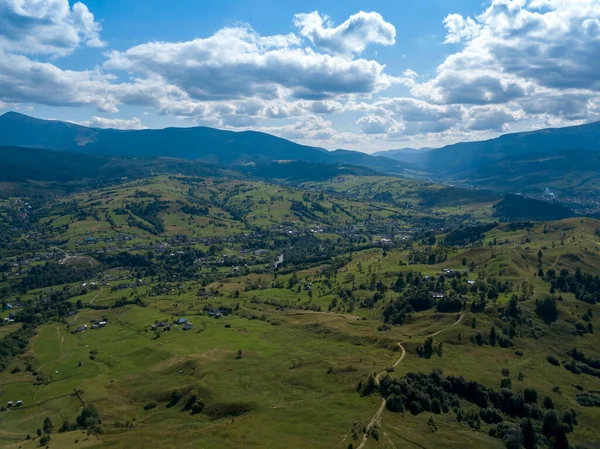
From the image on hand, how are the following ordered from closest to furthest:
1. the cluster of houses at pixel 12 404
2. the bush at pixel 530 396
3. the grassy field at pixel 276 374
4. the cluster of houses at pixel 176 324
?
the grassy field at pixel 276 374
the bush at pixel 530 396
the cluster of houses at pixel 12 404
the cluster of houses at pixel 176 324

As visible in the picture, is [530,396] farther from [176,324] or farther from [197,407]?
[176,324]

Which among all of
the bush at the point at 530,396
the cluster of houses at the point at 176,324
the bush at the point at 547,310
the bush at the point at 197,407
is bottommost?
the cluster of houses at the point at 176,324

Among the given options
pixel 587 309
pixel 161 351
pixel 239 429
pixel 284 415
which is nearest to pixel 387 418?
pixel 284 415

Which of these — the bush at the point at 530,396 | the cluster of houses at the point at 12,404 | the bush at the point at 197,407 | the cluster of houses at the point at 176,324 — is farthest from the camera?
the cluster of houses at the point at 176,324

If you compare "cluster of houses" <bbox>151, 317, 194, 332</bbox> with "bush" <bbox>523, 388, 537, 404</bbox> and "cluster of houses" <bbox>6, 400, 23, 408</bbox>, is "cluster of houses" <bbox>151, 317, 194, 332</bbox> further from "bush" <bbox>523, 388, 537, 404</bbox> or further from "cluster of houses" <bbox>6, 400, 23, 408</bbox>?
"bush" <bbox>523, 388, 537, 404</bbox>

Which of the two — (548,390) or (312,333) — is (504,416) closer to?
(548,390)

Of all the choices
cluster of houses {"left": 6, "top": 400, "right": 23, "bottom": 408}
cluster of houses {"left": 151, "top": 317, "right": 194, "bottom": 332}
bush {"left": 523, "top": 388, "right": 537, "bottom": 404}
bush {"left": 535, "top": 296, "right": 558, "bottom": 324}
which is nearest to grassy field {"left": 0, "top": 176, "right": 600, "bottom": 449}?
cluster of houses {"left": 6, "top": 400, "right": 23, "bottom": 408}

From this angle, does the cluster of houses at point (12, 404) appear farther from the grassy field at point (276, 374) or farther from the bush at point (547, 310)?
the bush at point (547, 310)

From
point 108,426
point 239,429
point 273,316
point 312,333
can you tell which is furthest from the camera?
point 273,316

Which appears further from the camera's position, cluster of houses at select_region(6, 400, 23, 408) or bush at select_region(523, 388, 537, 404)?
cluster of houses at select_region(6, 400, 23, 408)

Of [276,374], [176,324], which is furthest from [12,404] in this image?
[276,374]

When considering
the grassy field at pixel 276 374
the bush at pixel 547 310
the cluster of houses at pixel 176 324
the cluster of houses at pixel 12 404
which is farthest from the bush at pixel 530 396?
the cluster of houses at pixel 12 404
